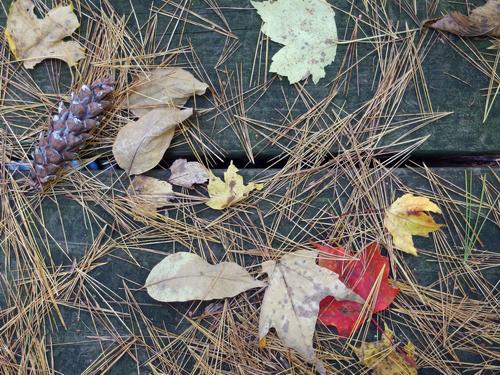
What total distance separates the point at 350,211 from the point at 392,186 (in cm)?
15

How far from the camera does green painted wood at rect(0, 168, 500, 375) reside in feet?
5.04

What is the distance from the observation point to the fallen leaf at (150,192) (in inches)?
61.1

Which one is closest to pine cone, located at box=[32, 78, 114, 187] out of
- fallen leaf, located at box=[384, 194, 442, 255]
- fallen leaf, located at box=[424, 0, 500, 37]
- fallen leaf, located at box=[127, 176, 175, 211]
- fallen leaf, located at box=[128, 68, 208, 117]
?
fallen leaf, located at box=[128, 68, 208, 117]

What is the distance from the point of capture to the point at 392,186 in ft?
5.09

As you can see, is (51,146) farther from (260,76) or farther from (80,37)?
(260,76)

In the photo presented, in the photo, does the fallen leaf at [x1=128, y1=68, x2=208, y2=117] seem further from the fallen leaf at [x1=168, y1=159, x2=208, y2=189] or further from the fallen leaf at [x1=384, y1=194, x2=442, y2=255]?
the fallen leaf at [x1=384, y1=194, x2=442, y2=255]

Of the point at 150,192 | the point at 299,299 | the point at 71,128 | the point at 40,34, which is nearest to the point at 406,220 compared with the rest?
the point at 299,299

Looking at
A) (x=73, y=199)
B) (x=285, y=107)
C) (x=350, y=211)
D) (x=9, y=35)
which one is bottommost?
(x=350, y=211)

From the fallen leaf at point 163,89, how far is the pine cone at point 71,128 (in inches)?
3.5

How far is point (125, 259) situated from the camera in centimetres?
156

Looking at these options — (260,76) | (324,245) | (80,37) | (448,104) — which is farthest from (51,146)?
(448,104)

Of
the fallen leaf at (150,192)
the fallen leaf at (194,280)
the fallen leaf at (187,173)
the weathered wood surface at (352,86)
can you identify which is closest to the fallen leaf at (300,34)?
the weathered wood surface at (352,86)

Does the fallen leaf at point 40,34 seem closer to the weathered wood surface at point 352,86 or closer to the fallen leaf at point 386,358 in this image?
the weathered wood surface at point 352,86

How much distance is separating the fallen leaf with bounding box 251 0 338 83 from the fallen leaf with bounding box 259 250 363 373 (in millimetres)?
586
